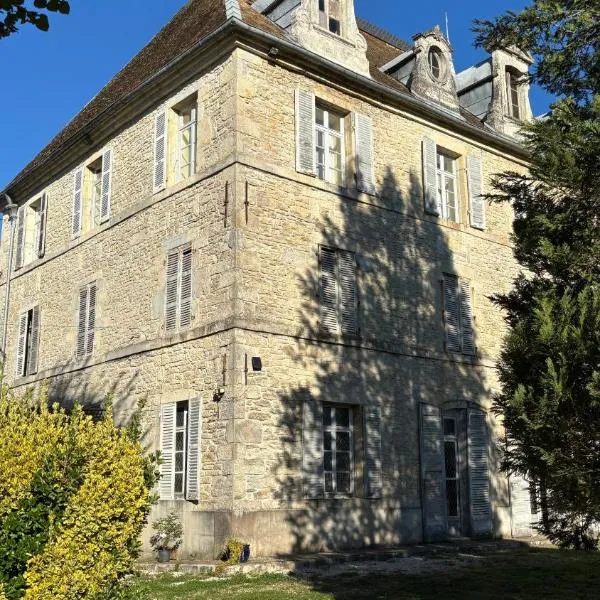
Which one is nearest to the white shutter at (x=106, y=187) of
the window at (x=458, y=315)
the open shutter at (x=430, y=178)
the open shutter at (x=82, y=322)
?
the open shutter at (x=82, y=322)

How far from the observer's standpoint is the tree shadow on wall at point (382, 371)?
11008mm

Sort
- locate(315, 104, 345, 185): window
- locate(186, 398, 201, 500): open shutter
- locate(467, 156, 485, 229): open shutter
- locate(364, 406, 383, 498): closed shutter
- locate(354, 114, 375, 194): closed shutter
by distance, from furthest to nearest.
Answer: locate(467, 156, 485, 229): open shutter, locate(354, 114, 375, 194): closed shutter, locate(315, 104, 345, 185): window, locate(364, 406, 383, 498): closed shutter, locate(186, 398, 201, 500): open shutter

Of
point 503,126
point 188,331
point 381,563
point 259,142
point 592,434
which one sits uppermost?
point 503,126

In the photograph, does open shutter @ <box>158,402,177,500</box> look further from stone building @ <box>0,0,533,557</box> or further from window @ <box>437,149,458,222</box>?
window @ <box>437,149,458,222</box>

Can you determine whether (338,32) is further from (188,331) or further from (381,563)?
(381,563)

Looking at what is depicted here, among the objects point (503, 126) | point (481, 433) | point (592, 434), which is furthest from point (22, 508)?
point (503, 126)

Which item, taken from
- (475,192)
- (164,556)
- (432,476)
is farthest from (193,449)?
(475,192)

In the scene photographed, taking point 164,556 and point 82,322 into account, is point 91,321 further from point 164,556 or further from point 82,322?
point 164,556

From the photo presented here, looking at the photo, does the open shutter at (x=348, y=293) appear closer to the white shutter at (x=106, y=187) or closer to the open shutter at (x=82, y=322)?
the white shutter at (x=106, y=187)

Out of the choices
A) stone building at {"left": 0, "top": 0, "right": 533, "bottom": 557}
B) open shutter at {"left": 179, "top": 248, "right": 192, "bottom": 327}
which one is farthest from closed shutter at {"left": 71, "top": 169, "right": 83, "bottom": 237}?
open shutter at {"left": 179, "top": 248, "right": 192, "bottom": 327}

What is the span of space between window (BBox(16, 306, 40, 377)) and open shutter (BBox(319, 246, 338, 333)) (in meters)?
6.88

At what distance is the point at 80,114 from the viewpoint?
1753cm

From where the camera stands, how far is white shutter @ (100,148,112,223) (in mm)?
14289

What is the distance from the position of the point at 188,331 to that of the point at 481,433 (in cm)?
563
